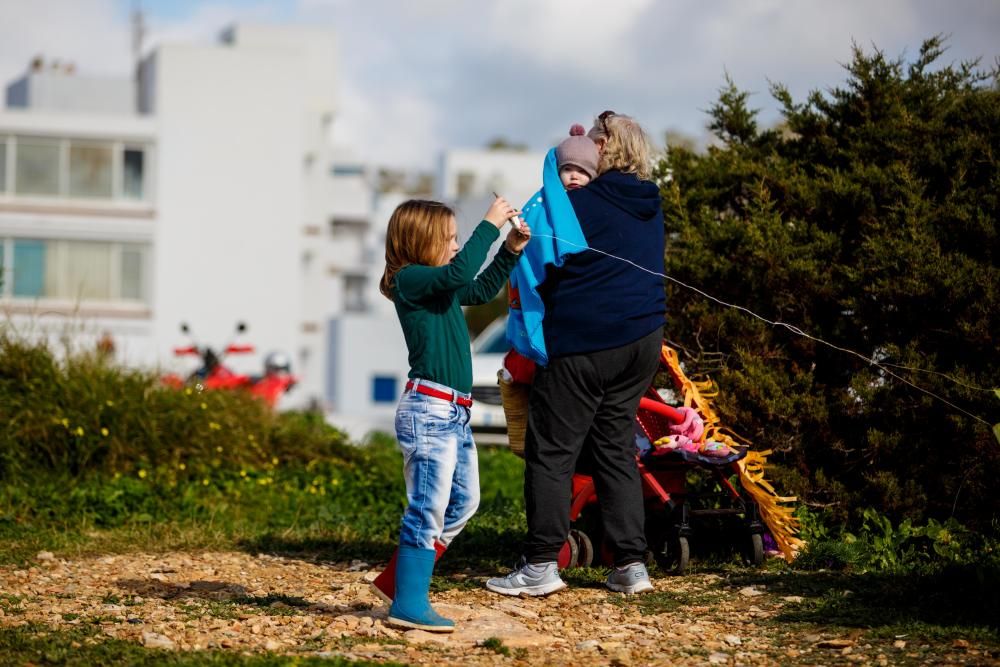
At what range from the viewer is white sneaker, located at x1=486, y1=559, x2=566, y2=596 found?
5797 millimetres

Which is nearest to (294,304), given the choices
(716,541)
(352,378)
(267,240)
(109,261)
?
(267,240)

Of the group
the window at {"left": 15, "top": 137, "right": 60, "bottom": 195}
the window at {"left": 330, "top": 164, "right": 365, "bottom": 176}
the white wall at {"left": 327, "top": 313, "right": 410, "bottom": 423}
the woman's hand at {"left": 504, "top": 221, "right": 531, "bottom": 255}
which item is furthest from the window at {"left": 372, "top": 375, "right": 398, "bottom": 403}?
the woman's hand at {"left": 504, "top": 221, "right": 531, "bottom": 255}

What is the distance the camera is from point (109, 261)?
1815 inches

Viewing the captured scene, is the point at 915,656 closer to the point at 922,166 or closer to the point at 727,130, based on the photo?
the point at 922,166

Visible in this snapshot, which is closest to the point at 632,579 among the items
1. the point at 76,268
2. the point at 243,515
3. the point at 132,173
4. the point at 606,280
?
the point at 606,280

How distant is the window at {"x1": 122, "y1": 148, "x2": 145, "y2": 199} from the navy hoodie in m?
43.1

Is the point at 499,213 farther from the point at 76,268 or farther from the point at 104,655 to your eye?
the point at 76,268

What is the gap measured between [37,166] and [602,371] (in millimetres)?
43105

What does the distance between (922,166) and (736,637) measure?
2880 mm

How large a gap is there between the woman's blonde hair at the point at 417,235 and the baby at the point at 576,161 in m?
0.79

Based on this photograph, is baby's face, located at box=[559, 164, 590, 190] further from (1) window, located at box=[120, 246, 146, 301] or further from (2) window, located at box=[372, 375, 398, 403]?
(2) window, located at box=[372, 375, 398, 403]

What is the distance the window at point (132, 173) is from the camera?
46969 millimetres

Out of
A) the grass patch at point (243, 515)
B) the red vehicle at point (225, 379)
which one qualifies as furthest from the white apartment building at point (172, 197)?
the grass patch at point (243, 515)

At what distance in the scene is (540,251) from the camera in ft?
18.7
